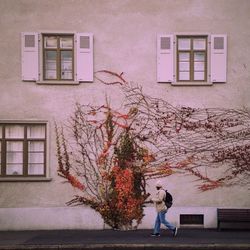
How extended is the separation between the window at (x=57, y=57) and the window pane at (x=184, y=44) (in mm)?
3403

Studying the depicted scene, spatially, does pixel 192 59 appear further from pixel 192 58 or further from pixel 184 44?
pixel 184 44

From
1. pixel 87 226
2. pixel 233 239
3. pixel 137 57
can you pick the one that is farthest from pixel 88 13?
pixel 233 239

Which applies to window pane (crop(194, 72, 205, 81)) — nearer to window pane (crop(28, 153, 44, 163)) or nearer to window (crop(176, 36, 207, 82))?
window (crop(176, 36, 207, 82))

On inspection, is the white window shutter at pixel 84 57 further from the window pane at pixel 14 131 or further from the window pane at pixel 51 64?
the window pane at pixel 14 131

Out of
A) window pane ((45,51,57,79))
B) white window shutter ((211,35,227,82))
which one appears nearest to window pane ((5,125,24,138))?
window pane ((45,51,57,79))

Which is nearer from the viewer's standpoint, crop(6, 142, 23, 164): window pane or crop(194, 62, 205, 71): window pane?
crop(6, 142, 23, 164): window pane

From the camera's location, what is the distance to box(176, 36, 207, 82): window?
18.3 m

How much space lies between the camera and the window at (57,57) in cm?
1830

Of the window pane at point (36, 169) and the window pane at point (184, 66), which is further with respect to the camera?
the window pane at point (184, 66)

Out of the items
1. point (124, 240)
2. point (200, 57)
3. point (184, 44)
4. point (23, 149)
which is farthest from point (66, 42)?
point (124, 240)

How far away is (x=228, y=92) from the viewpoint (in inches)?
717

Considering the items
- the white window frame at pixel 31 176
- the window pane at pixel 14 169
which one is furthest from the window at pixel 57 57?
the window pane at pixel 14 169

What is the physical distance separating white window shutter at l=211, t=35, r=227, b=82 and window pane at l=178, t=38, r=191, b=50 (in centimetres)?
75

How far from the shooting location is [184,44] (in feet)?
60.3
